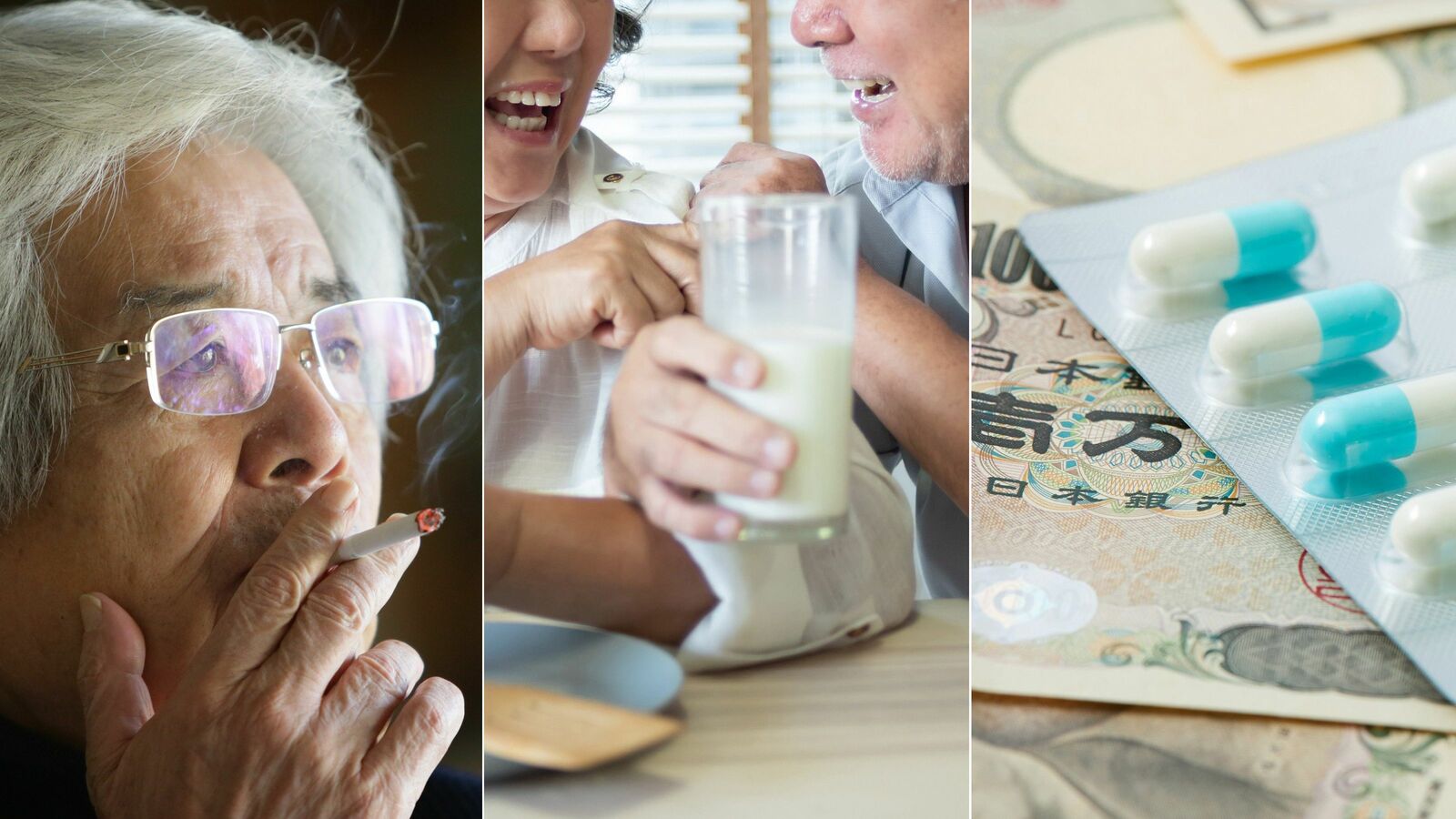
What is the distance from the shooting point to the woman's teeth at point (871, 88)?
98 centimetres

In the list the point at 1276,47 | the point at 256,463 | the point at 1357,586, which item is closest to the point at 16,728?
the point at 256,463

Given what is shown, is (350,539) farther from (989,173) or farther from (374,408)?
(989,173)

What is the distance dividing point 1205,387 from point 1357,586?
0.66 ft

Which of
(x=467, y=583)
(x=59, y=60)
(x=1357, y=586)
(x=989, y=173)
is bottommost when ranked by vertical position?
(x=467, y=583)

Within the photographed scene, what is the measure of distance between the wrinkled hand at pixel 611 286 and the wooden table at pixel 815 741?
0.30m

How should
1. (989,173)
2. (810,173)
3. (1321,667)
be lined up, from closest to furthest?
(1321,667) < (810,173) < (989,173)

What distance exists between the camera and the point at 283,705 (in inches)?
39.3

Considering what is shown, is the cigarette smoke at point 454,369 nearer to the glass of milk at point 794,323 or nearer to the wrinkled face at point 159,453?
the wrinkled face at point 159,453

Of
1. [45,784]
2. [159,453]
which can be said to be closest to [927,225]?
[159,453]

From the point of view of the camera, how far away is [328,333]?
1.11 meters

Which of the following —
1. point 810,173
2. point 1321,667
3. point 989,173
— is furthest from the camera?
point 989,173

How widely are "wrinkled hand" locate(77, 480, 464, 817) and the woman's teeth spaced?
0.56 metres

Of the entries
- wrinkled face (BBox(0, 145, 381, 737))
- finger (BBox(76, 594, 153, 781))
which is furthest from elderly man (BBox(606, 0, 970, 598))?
finger (BBox(76, 594, 153, 781))

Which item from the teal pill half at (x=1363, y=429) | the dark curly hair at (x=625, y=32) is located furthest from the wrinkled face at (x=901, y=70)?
the teal pill half at (x=1363, y=429)
